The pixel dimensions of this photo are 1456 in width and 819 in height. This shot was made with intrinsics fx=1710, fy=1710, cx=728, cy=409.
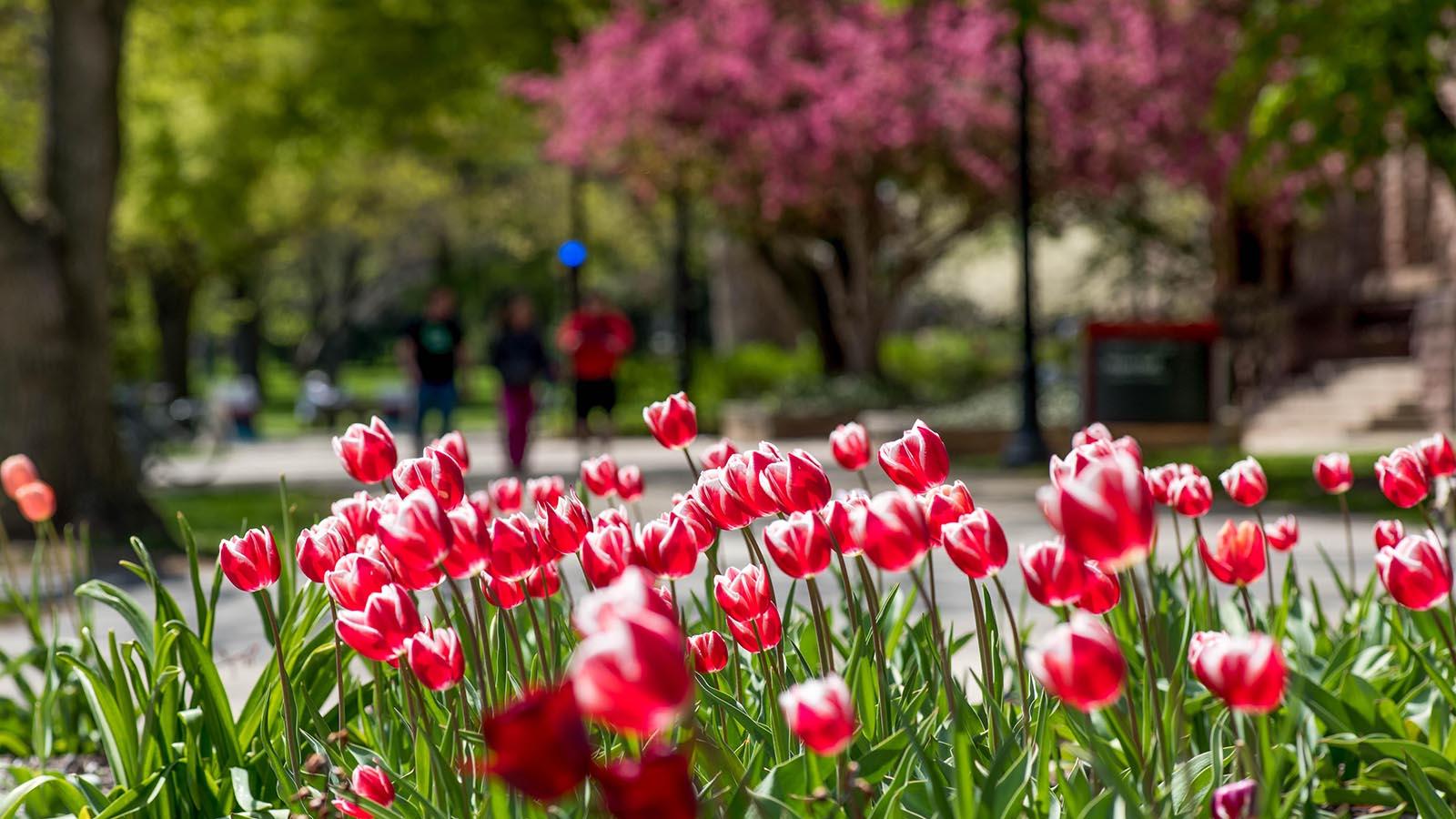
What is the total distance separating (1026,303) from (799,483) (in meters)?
15.2

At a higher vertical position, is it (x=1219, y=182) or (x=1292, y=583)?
(x=1219, y=182)

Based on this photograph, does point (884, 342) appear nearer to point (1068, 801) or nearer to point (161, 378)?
point (161, 378)

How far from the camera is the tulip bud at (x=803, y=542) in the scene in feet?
8.06

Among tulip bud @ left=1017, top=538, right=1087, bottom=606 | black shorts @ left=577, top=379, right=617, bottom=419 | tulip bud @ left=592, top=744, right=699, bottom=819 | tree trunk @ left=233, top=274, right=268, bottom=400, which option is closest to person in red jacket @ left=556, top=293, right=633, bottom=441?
black shorts @ left=577, top=379, right=617, bottom=419

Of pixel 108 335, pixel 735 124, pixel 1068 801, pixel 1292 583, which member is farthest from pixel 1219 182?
pixel 1068 801

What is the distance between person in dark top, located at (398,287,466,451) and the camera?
15.6m

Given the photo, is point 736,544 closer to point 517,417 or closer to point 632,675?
point 517,417

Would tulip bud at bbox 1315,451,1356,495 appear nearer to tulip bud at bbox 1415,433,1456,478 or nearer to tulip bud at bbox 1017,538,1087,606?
tulip bud at bbox 1415,433,1456,478

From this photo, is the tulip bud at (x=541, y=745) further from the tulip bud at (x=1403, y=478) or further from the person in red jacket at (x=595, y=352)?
the person in red jacket at (x=595, y=352)

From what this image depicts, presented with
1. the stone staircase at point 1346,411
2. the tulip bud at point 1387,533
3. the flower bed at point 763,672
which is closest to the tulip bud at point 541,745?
the flower bed at point 763,672

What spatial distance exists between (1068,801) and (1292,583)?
1.75 meters

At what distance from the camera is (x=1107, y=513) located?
1.68 metres

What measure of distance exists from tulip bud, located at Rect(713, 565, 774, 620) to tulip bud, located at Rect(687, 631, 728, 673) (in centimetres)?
10

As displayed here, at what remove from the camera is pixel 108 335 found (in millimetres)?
12297
